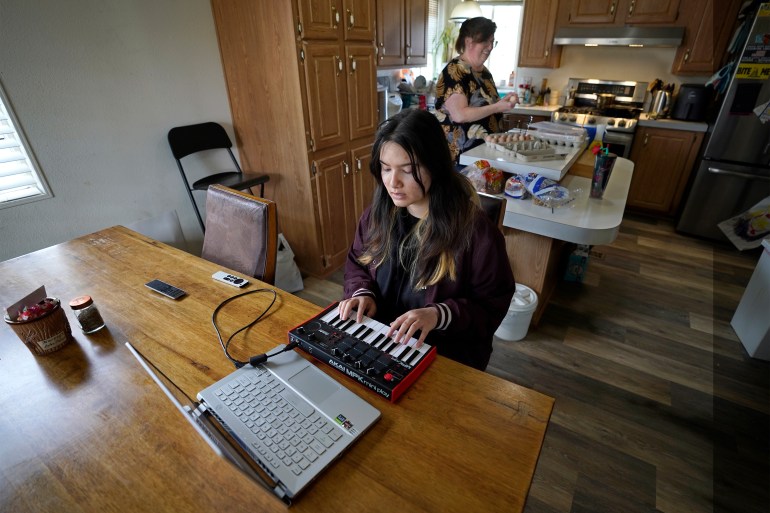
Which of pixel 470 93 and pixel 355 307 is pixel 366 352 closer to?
pixel 355 307

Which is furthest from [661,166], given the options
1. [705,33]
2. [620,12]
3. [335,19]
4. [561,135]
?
[335,19]

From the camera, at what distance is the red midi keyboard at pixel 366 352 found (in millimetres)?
744

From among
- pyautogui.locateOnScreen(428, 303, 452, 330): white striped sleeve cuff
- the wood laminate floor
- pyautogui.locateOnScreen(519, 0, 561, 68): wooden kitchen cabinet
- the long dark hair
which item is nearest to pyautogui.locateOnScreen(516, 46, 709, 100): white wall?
pyautogui.locateOnScreen(519, 0, 561, 68): wooden kitchen cabinet

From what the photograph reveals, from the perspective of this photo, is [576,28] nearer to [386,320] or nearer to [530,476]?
[386,320]

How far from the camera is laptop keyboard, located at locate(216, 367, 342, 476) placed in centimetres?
62

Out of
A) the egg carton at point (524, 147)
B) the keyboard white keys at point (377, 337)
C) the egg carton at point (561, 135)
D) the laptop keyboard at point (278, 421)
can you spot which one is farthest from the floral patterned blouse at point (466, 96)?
the laptop keyboard at point (278, 421)

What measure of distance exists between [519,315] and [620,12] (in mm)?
3090

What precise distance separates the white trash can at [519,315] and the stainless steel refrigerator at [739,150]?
2.20 meters

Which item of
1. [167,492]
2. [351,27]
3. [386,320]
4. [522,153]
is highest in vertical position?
[351,27]

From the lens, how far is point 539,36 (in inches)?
145

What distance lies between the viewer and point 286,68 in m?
2.07

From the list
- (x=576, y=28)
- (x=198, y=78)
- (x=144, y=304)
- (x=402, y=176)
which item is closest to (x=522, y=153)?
(x=402, y=176)

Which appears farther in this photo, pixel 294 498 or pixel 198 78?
pixel 198 78

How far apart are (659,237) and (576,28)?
205 cm
